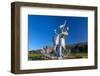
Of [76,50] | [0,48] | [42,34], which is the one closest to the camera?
[0,48]

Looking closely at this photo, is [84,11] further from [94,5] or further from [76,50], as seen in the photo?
[76,50]

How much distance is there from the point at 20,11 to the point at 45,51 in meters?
0.38

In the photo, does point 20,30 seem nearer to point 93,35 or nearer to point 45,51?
point 45,51

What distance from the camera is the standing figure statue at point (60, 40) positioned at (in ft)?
6.90

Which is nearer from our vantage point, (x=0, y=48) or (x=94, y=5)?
(x=0, y=48)

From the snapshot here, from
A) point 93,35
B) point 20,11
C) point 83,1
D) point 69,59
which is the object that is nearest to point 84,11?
point 83,1

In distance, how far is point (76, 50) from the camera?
220cm

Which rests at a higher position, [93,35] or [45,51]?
[93,35]

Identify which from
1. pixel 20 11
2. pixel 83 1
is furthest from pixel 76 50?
pixel 20 11

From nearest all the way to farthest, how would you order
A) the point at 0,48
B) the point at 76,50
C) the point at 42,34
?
the point at 0,48
the point at 42,34
the point at 76,50

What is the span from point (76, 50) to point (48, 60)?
0.92ft

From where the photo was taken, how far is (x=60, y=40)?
6.93 ft

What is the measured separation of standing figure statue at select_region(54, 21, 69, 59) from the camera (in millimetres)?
2102

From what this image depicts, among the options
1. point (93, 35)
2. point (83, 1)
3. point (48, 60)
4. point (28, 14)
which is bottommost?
point (48, 60)
